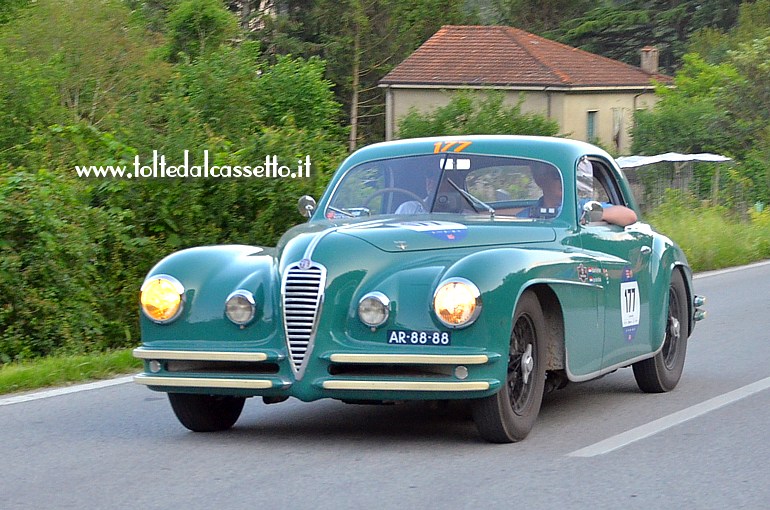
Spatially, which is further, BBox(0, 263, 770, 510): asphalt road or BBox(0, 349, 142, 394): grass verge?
BBox(0, 349, 142, 394): grass verge

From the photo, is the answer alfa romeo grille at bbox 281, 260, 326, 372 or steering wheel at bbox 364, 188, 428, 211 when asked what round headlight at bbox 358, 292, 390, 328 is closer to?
alfa romeo grille at bbox 281, 260, 326, 372

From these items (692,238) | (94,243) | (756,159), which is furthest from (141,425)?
(756,159)

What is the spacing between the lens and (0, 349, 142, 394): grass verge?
31.0 feet

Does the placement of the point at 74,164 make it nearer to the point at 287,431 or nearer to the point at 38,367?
the point at 38,367

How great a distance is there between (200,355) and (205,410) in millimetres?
665

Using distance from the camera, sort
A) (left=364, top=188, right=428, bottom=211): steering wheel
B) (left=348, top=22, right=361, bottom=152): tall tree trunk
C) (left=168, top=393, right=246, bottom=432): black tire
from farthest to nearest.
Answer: (left=348, top=22, right=361, bottom=152): tall tree trunk, (left=364, top=188, right=428, bottom=211): steering wheel, (left=168, top=393, right=246, bottom=432): black tire

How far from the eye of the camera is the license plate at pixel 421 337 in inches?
263

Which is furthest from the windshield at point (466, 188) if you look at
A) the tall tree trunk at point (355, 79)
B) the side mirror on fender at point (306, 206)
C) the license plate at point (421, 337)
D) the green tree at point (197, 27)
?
the tall tree trunk at point (355, 79)

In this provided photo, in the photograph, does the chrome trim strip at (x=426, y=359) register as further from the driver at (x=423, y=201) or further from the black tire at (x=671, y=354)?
the black tire at (x=671, y=354)

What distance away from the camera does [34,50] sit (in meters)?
41.1

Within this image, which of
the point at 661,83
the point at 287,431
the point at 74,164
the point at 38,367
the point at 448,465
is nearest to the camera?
the point at 448,465

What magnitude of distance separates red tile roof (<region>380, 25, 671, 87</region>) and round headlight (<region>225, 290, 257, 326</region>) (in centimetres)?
4309

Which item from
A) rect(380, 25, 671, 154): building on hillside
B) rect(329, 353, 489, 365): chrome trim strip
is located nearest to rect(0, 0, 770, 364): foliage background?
rect(380, 25, 671, 154): building on hillside

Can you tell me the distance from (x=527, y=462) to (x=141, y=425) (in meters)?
2.40
